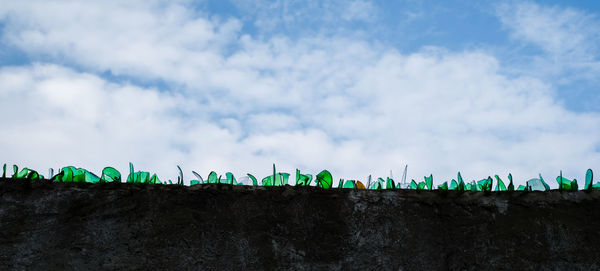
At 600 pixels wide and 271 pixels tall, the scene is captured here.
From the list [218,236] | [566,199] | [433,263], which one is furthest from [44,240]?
[566,199]

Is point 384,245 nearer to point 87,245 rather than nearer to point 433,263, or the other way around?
point 433,263

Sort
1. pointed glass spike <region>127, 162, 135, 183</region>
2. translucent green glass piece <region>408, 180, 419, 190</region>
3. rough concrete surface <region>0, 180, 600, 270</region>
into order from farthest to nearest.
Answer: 1. translucent green glass piece <region>408, 180, 419, 190</region>
2. pointed glass spike <region>127, 162, 135, 183</region>
3. rough concrete surface <region>0, 180, 600, 270</region>

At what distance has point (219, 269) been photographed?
8.40 feet

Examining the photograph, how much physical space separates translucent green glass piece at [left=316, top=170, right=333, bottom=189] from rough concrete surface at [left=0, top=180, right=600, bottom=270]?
57 mm

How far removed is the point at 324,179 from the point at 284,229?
39cm

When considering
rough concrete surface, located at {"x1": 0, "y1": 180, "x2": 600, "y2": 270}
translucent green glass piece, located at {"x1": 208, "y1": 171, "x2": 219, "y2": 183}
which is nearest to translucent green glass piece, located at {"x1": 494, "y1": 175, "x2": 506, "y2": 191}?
rough concrete surface, located at {"x1": 0, "y1": 180, "x2": 600, "y2": 270}

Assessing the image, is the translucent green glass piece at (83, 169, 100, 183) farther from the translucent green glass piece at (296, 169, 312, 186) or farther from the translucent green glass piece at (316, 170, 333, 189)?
the translucent green glass piece at (316, 170, 333, 189)

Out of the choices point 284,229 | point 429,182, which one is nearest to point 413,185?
point 429,182

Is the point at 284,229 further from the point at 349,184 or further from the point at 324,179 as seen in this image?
the point at 349,184

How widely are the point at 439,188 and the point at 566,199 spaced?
2.45ft

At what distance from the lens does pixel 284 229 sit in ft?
8.84

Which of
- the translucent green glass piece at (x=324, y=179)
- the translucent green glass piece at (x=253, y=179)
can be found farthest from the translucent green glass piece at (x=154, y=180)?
the translucent green glass piece at (x=324, y=179)

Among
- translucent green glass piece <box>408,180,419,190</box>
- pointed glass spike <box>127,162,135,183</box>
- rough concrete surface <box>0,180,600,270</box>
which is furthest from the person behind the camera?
translucent green glass piece <box>408,180,419,190</box>

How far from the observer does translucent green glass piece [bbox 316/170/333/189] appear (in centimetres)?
287
